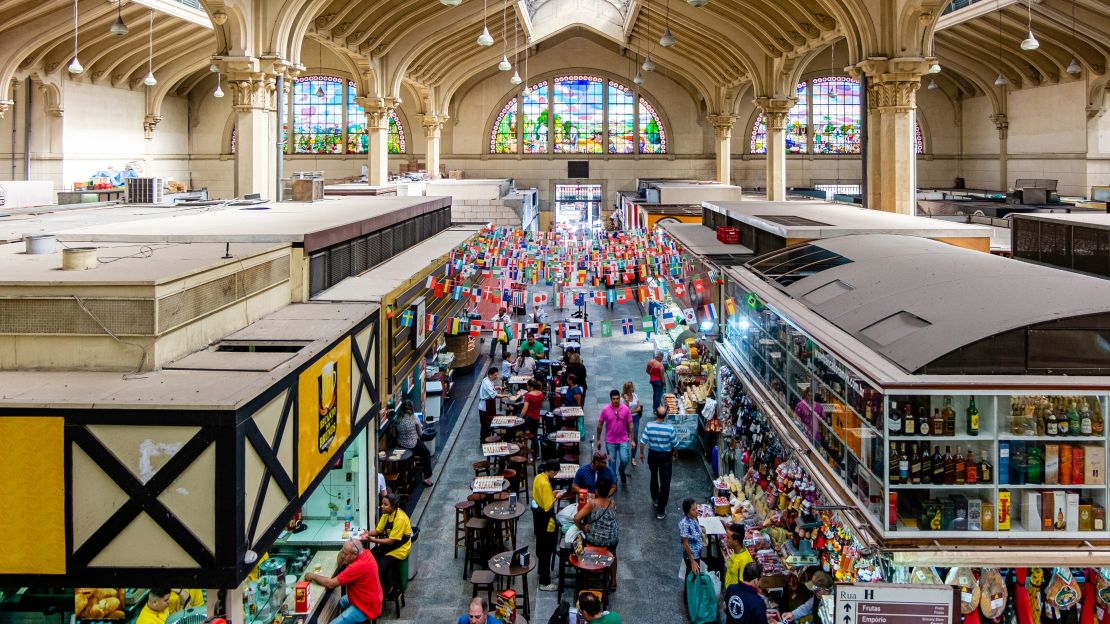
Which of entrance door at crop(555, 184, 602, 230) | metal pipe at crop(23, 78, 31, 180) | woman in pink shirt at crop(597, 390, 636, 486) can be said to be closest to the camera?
woman in pink shirt at crop(597, 390, 636, 486)

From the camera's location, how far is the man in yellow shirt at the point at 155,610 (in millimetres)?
5199

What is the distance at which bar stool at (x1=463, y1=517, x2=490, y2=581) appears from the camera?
815 cm

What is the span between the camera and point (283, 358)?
16.5ft

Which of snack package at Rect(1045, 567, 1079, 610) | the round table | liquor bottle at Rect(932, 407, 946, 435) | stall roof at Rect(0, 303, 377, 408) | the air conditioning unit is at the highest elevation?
the air conditioning unit

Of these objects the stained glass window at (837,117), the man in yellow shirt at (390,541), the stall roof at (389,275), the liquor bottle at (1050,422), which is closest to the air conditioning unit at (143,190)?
the stall roof at (389,275)

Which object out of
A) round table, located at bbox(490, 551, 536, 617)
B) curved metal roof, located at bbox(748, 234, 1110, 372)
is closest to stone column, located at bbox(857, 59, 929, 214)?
curved metal roof, located at bbox(748, 234, 1110, 372)

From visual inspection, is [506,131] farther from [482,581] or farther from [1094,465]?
[1094,465]

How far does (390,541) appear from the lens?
7.25 meters

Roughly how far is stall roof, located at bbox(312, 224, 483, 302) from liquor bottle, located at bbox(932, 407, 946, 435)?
4.48m

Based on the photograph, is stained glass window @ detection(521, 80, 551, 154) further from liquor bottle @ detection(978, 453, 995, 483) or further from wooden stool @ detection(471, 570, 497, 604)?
liquor bottle @ detection(978, 453, 995, 483)

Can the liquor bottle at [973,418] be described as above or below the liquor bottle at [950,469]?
above

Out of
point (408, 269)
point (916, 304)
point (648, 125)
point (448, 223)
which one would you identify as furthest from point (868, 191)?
point (648, 125)

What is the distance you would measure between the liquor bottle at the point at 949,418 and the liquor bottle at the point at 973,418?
0.09m

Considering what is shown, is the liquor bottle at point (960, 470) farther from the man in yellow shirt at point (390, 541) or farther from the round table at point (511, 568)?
the man in yellow shirt at point (390, 541)
